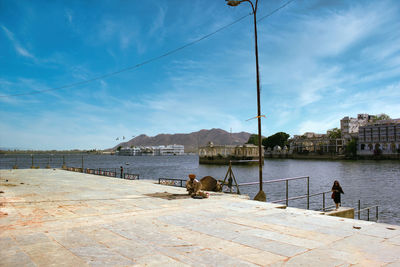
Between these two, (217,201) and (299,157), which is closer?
(217,201)

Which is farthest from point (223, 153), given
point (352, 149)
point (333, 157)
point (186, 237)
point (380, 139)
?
point (186, 237)

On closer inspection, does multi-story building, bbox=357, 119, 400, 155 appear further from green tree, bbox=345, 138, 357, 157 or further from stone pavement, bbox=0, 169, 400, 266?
stone pavement, bbox=0, 169, 400, 266

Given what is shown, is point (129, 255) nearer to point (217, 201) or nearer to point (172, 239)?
point (172, 239)

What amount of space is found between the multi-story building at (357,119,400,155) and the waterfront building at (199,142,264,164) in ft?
185

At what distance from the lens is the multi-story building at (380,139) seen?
5719 inches

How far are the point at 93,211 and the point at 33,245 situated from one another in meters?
3.92

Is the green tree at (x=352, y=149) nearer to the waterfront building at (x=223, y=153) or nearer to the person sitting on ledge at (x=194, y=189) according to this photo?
the waterfront building at (x=223, y=153)

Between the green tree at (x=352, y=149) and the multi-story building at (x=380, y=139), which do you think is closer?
the multi-story building at (x=380, y=139)

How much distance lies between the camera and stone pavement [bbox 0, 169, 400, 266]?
511cm

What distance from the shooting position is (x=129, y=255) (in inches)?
210

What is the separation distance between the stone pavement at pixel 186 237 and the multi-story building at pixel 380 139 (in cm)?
15670

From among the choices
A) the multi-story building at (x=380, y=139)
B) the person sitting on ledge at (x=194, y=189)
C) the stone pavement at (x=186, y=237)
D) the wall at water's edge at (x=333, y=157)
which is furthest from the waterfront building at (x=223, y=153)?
the stone pavement at (x=186, y=237)

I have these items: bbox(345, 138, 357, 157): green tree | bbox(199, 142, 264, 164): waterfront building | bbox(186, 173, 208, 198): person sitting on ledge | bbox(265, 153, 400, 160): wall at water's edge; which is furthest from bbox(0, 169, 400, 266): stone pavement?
bbox(345, 138, 357, 157): green tree

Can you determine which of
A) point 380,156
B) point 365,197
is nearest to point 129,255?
point 365,197
